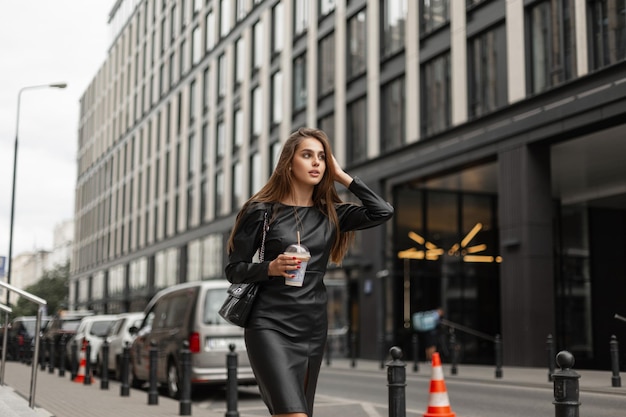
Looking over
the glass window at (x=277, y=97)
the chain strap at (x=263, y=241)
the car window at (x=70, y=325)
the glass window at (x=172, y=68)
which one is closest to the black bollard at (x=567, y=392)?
the chain strap at (x=263, y=241)

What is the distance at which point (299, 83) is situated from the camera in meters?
33.7

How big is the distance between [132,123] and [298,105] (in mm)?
30826

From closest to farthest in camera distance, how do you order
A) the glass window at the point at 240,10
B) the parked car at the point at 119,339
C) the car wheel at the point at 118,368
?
the car wheel at the point at 118,368 → the parked car at the point at 119,339 → the glass window at the point at 240,10

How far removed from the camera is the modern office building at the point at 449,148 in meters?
19.5

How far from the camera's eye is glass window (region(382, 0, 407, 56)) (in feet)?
85.2

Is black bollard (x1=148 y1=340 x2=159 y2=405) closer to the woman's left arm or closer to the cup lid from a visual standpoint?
the woman's left arm

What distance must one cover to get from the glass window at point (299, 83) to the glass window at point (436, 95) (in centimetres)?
897

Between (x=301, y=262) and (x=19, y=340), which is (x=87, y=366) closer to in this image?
(x=19, y=340)

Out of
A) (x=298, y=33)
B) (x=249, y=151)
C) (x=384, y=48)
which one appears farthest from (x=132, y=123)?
(x=384, y=48)

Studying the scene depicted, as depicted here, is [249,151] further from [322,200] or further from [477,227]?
[322,200]

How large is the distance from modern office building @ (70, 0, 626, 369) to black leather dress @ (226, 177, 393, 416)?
15.0m

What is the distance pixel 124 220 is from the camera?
6203 centimetres

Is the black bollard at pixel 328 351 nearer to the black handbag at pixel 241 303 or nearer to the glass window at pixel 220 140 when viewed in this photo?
the glass window at pixel 220 140

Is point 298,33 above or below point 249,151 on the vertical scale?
above
